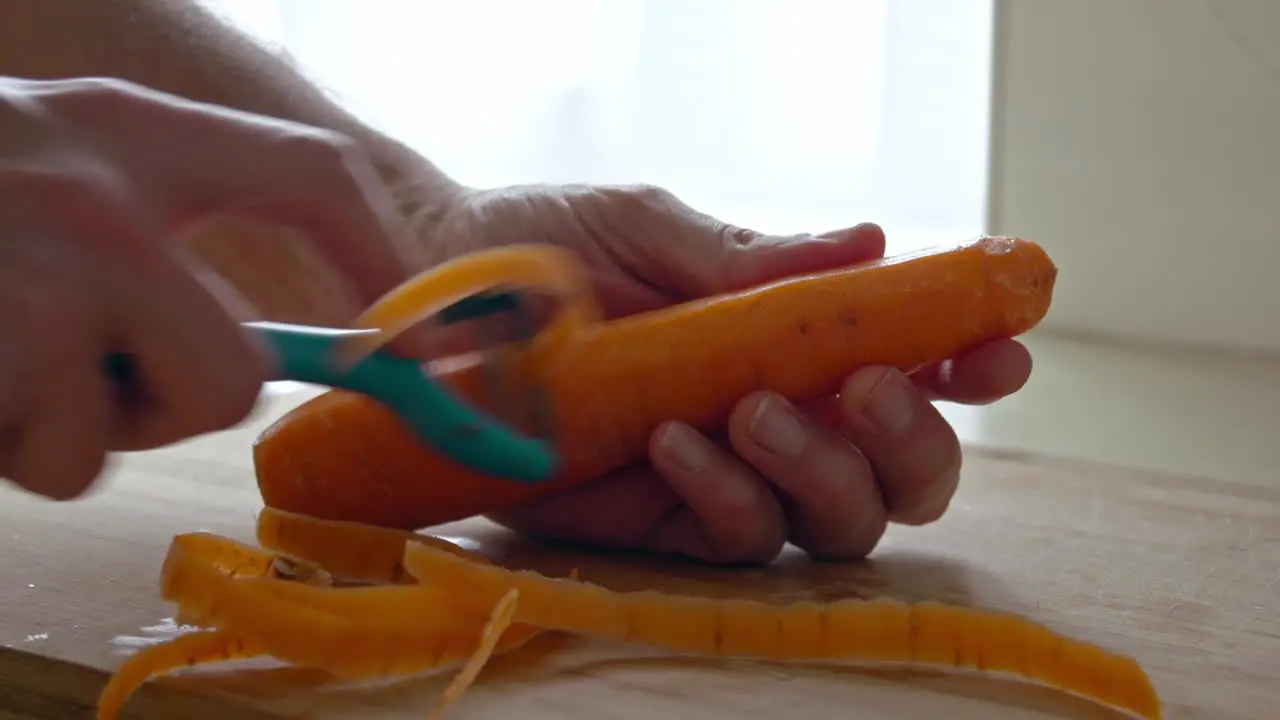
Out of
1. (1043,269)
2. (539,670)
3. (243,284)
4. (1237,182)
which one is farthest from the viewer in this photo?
(1237,182)

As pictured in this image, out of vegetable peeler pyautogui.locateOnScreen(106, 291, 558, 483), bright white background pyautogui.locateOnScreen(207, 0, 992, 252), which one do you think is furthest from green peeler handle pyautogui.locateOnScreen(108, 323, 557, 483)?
bright white background pyautogui.locateOnScreen(207, 0, 992, 252)

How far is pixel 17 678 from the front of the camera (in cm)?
61

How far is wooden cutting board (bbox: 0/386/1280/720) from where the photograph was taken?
0.56 m

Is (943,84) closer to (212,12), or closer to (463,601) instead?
(212,12)

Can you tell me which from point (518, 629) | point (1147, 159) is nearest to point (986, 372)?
point (518, 629)

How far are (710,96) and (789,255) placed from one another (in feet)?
3.29

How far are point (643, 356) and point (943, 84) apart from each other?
1.02 metres

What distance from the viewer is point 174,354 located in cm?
52

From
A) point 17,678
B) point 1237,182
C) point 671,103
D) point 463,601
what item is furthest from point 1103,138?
point 17,678

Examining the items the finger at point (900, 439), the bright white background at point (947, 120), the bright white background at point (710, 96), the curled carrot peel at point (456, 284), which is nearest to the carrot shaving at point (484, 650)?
the curled carrot peel at point (456, 284)

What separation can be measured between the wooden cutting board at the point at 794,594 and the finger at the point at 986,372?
92mm

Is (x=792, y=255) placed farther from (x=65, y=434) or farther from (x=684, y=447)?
(x=65, y=434)

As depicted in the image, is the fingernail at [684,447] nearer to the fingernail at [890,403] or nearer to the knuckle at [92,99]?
the fingernail at [890,403]

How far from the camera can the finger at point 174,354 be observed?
0.51 m
